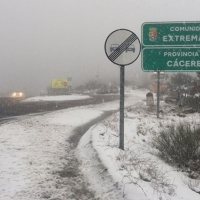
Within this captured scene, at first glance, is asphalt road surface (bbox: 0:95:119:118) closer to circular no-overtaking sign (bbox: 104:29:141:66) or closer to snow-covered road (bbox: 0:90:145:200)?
snow-covered road (bbox: 0:90:145:200)

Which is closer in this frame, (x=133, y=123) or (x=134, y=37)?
(x=134, y=37)

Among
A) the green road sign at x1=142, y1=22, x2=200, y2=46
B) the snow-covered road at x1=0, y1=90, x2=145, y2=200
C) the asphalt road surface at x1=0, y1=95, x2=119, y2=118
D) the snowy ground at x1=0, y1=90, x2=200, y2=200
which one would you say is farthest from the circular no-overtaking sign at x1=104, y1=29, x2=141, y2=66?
the asphalt road surface at x1=0, y1=95, x2=119, y2=118

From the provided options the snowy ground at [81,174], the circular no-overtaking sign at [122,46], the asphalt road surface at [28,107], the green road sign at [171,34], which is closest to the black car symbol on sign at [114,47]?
the circular no-overtaking sign at [122,46]

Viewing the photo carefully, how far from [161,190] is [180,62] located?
394 cm

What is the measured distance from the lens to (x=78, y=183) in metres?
4.14

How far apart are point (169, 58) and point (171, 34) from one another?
616 millimetres

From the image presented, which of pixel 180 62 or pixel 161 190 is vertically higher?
pixel 180 62

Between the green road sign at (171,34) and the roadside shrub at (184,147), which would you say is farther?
the green road sign at (171,34)

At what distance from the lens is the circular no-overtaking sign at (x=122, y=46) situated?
534 centimetres

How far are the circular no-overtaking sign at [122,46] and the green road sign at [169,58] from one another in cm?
129

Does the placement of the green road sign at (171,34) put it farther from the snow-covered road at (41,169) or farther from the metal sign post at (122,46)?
the snow-covered road at (41,169)

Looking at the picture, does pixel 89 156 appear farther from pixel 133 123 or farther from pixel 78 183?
pixel 133 123

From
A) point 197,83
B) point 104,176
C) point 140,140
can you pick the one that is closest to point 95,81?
point 197,83

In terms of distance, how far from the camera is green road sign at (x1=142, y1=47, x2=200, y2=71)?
6473 millimetres
